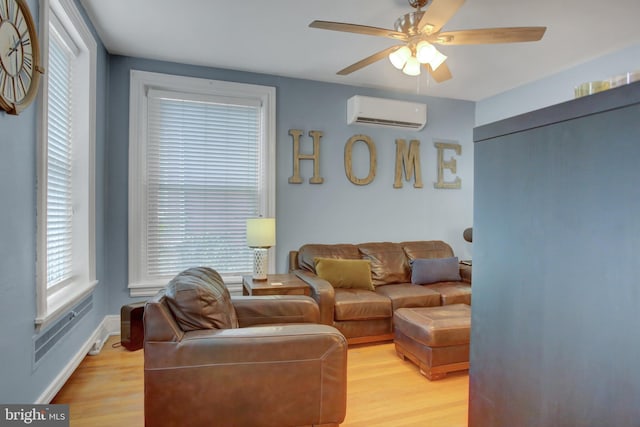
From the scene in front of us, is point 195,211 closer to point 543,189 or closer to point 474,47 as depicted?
point 474,47

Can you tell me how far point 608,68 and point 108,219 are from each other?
4.83 meters

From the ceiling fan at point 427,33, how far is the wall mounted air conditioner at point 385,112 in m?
1.46

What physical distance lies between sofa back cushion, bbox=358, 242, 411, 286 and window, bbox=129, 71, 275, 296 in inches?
47.4

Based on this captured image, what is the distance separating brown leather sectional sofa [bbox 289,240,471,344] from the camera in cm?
316

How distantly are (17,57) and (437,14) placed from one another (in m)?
2.08

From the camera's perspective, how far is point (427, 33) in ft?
7.14

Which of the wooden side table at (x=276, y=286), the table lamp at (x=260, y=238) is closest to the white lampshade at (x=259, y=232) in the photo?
the table lamp at (x=260, y=238)

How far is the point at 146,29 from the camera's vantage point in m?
2.88

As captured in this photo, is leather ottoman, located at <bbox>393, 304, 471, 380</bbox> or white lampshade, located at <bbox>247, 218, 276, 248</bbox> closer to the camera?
leather ottoman, located at <bbox>393, 304, 471, 380</bbox>

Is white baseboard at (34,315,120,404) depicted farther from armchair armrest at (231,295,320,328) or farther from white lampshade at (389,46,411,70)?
white lampshade at (389,46,411,70)

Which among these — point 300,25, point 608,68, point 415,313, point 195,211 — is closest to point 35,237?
point 195,211

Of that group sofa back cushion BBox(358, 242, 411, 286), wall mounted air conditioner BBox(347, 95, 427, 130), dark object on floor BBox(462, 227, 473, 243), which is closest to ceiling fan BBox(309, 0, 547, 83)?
wall mounted air conditioner BBox(347, 95, 427, 130)

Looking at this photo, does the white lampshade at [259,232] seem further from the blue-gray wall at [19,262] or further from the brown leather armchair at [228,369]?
the blue-gray wall at [19,262]

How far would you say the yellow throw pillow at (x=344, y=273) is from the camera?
11.6 ft
